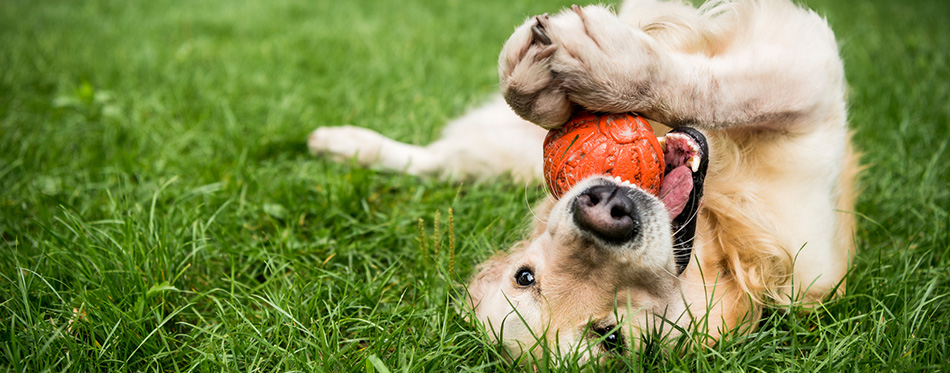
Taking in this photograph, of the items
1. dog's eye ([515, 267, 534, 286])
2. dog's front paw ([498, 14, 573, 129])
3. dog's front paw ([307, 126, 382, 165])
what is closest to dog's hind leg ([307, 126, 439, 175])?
dog's front paw ([307, 126, 382, 165])

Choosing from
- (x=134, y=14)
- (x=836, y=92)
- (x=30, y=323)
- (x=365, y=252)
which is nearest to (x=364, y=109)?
(x=365, y=252)

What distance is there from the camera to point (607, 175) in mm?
1590

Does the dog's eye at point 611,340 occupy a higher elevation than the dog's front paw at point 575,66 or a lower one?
lower

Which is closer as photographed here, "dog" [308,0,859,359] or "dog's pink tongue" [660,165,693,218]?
"dog" [308,0,859,359]

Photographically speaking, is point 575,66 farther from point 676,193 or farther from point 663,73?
point 676,193

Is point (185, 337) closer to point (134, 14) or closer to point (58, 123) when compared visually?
point (58, 123)

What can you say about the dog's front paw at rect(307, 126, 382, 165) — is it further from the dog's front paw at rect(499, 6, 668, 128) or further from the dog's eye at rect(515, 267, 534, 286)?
the dog's front paw at rect(499, 6, 668, 128)

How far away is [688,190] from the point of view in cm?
171

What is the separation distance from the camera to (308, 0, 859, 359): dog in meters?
1.60

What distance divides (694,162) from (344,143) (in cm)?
192

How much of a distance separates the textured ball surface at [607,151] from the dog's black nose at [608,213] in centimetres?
9

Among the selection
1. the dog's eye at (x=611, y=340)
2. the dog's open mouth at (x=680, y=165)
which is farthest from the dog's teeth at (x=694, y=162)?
the dog's eye at (x=611, y=340)

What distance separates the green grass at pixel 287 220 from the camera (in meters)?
1.75

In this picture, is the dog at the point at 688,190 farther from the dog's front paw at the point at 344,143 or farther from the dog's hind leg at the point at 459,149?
the dog's front paw at the point at 344,143
